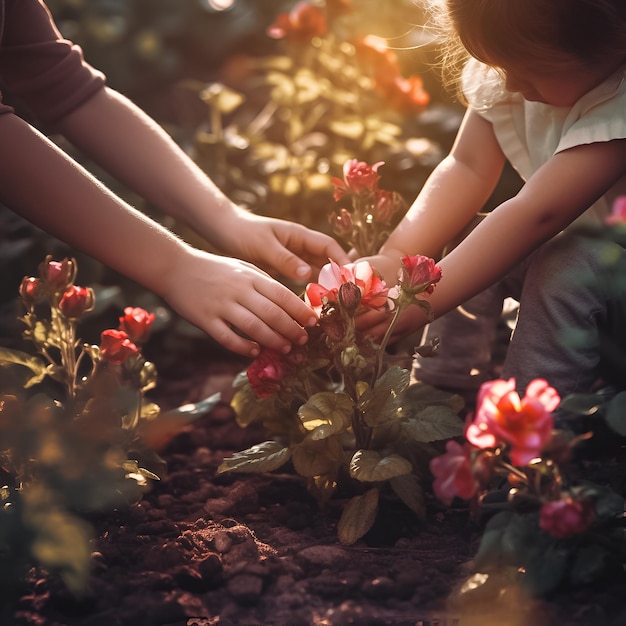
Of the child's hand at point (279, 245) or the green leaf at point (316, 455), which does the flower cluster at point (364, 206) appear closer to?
the child's hand at point (279, 245)

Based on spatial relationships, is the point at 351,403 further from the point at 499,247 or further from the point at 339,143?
the point at 339,143

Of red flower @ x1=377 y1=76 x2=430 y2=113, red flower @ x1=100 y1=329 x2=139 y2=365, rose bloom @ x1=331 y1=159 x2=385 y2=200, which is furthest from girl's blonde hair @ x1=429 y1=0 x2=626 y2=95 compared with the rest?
red flower @ x1=377 y1=76 x2=430 y2=113

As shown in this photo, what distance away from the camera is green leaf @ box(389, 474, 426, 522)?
1411 mm

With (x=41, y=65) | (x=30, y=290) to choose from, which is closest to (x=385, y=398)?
(x=30, y=290)

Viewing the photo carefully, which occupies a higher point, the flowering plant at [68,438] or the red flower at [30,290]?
the red flower at [30,290]

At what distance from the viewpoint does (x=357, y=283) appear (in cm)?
131

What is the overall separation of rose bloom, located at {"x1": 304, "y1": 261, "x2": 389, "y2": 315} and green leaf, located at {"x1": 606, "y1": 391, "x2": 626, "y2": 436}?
0.37 metres

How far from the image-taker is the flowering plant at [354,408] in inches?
51.4

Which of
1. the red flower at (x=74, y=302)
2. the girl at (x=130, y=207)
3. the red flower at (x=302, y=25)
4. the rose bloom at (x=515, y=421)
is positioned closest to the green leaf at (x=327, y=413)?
the girl at (x=130, y=207)

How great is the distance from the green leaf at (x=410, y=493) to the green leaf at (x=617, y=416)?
0.38 meters

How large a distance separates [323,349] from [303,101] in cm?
141

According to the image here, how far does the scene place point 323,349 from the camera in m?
1.43

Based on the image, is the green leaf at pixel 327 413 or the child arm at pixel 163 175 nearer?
the green leaf at pixel 327 413

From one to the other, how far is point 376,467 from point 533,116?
0.81 m
